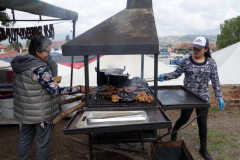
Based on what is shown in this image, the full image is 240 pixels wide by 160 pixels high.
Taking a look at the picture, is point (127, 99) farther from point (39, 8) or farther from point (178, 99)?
point (39, 8)

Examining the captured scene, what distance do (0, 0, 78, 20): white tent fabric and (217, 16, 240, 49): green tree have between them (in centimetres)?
4473

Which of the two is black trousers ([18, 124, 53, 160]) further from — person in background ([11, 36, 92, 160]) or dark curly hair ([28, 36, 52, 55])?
dark curly hair ([28, 36, 52, 55])

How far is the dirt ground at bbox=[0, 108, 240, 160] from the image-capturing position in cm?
378

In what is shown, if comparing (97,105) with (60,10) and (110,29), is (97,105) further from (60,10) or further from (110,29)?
(60,10)

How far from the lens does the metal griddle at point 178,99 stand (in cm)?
280

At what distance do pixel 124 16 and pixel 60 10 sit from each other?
3.06 metres

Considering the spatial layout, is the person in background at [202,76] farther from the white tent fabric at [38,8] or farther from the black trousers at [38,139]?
the white tent fabric at [38,8]

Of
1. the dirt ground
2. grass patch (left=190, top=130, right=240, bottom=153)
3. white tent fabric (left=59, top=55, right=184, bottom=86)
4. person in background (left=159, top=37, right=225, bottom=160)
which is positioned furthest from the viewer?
white tent fabric (left=59, top=55, right=184, bottom=86)

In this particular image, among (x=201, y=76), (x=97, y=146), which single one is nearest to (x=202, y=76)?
(x=201, y=76)

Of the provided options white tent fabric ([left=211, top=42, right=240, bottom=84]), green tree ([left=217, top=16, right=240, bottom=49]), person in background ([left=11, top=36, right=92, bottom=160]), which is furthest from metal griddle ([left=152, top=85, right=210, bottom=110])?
green tree ([left=217, top=16, right=240, bottom=49])

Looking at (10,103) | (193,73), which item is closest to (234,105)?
(193,73)

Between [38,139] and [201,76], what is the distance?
3.08 metres

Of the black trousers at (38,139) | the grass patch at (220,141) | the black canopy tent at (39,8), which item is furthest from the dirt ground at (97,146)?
the black canopy tent at (39,8)

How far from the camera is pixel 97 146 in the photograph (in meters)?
3.75
